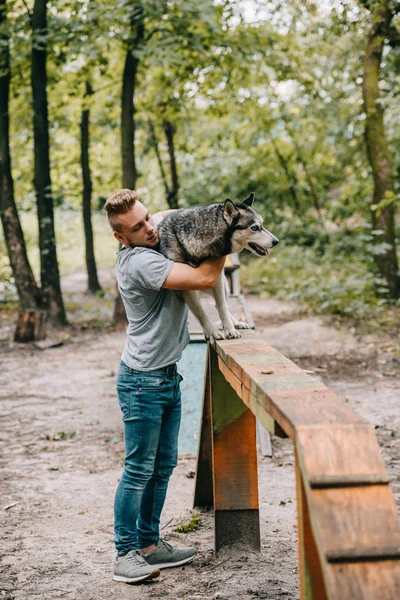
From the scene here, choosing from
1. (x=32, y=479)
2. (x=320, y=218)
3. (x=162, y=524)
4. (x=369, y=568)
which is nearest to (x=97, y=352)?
(x=32, y=479)

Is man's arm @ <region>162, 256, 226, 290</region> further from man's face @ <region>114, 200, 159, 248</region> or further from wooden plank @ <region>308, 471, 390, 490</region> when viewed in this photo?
wooden plank @ <region>308, 471, 390, 490</region>

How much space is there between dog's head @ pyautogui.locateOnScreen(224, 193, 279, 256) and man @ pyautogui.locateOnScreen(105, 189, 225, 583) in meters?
0.41

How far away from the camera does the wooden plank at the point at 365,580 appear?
1521 millimetres

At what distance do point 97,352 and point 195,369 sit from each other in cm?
465

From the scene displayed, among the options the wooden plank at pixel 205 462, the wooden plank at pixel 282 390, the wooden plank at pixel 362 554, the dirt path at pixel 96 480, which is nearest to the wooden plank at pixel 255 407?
the wooden plank at pixel 282 390

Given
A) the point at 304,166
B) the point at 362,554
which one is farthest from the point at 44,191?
the point at 362,554

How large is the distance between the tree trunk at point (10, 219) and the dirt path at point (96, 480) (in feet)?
7.92

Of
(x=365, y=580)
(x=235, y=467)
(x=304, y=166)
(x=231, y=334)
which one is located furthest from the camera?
(x=304, y=166)

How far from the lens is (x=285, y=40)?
1290 centimetres

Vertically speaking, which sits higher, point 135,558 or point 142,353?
point 142,353

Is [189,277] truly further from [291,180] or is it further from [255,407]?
[291,180]

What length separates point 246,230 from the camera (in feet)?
12.2

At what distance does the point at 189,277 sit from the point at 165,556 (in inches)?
62.2

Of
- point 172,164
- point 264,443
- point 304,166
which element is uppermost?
point 172,164
